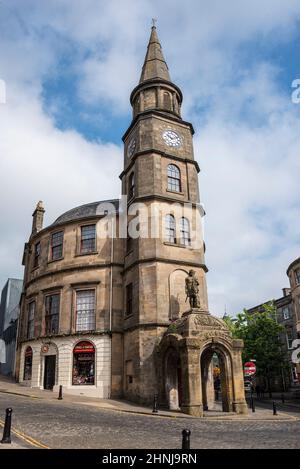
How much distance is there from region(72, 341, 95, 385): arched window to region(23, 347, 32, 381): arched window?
15.6 feet

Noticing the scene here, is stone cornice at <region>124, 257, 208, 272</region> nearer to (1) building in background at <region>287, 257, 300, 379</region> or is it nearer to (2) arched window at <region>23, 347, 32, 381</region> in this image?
(2) arched window at <region>23, 347, 32, 381</region>

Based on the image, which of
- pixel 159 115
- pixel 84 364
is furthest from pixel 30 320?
pixel 159 115

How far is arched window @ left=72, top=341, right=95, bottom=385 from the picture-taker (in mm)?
24594

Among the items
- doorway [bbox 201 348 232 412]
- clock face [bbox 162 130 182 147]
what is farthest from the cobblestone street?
clock face [bbox 162 130 182 147]

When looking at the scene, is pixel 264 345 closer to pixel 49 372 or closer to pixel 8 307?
pixel 49 372

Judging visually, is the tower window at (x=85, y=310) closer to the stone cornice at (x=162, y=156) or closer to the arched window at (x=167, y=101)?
Answer: the stone cornice at (x=162, y=156)

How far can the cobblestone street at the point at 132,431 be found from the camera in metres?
10.2

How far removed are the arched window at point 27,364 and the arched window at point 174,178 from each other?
15.8 m

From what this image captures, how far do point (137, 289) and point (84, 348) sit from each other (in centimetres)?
556

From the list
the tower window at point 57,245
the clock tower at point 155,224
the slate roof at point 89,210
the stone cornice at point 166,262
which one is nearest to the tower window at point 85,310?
the clock tower at point 155,224

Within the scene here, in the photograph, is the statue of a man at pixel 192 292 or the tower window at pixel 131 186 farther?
the tower window at pixel 131 186

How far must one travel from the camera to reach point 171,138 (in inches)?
1148

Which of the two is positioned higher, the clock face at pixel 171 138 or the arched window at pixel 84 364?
the clock face at pixel 171 138

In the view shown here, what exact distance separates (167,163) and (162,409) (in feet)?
53.6
